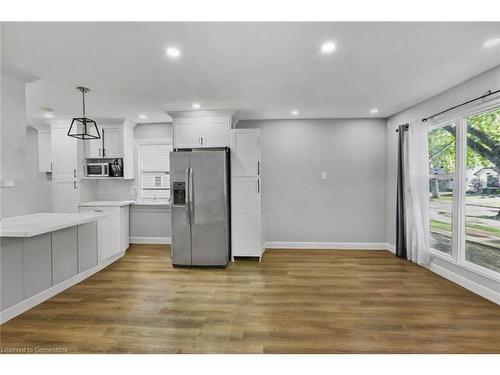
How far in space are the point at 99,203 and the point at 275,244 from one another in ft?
10.8

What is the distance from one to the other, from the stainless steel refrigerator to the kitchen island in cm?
122

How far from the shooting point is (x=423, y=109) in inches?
152

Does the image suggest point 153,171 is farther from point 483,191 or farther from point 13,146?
point 483,191

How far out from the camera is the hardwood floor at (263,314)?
2098 mm

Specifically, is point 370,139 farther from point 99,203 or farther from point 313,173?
point 99,203

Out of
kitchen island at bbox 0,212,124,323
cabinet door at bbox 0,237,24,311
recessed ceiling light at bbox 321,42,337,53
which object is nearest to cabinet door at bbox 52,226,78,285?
kitchen island at bbox 0,212,124,323

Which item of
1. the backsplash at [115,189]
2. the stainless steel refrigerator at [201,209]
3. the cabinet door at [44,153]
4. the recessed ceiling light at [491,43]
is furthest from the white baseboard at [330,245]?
the cabinet door at [44,153]

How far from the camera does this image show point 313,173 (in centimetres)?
495

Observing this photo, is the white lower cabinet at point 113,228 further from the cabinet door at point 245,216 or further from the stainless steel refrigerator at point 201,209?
the cabinet door at point 245,216

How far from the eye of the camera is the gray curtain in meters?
4.18

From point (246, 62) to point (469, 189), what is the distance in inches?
116

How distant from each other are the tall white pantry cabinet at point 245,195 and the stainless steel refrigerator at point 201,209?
0.32m

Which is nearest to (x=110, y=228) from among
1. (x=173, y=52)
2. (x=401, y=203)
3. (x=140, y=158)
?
(x=140, y=158)
